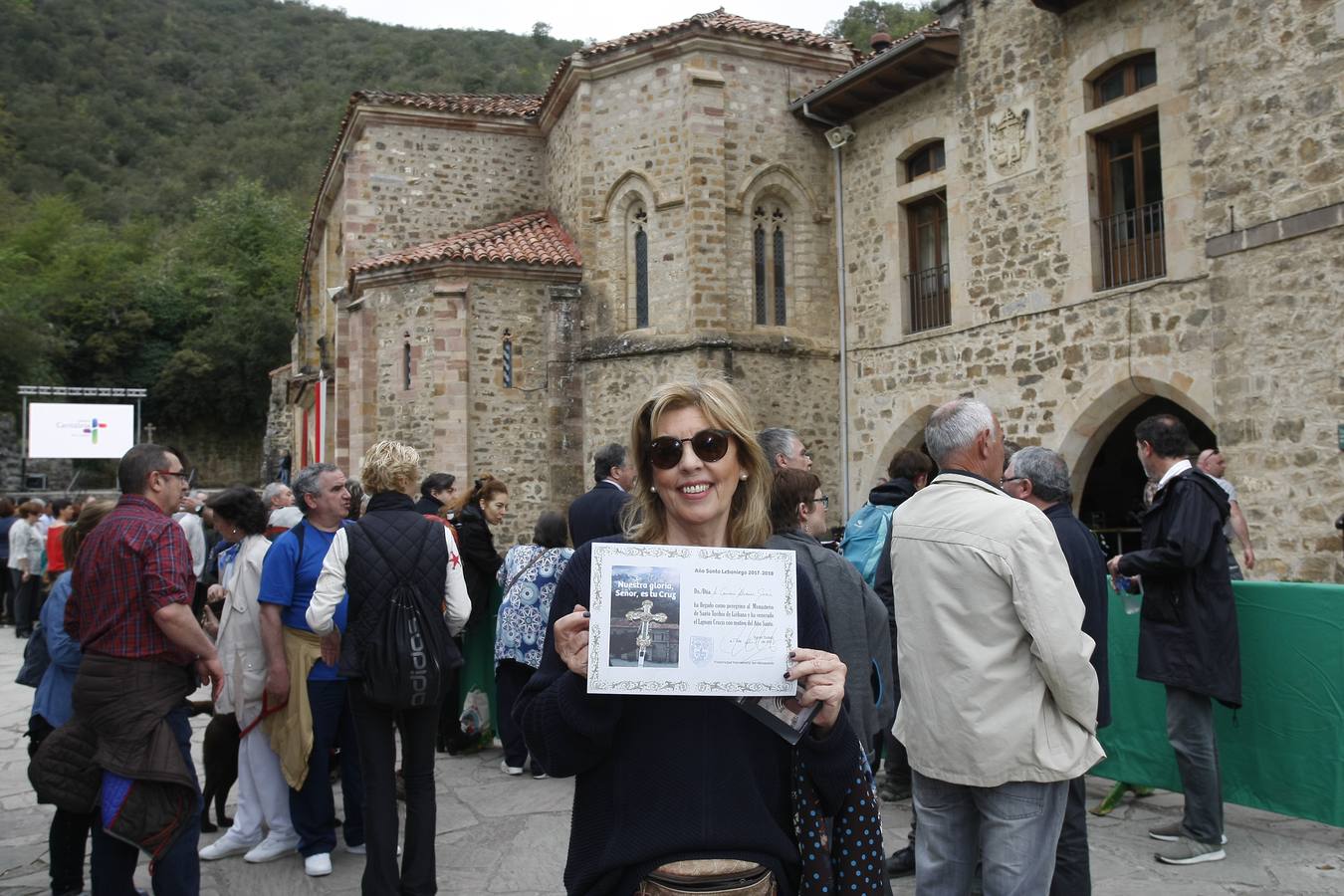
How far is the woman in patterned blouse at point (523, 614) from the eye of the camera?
6390 millimetres

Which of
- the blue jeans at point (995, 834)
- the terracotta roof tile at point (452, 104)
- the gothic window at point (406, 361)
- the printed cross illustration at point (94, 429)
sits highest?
the terracotta roof tile at point (452, 104)

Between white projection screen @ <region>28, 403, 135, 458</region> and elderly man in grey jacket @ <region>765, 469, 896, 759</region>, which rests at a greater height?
white projection screen @ <region>28, 403, 135, 458</region>

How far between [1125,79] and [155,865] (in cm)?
1198

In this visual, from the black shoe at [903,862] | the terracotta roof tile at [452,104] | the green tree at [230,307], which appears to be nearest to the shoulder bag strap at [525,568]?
the black shoe at [903,862]

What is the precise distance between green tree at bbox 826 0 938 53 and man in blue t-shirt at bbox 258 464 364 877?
1245 inches

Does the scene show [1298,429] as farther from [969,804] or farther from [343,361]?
→ [343,361]

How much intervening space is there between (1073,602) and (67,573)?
4.19m

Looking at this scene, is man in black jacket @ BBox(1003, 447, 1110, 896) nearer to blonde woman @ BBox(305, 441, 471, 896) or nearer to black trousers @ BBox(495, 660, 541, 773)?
blonde woman @ BBox(305, 441, 471, 896)

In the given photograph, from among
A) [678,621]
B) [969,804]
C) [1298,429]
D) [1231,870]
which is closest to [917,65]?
[1298,429]

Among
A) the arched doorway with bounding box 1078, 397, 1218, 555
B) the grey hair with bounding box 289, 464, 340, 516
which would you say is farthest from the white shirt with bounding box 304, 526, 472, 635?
the arched doorway with bounding box 1078, 397, 1218, 555

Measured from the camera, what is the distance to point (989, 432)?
10.4 feet

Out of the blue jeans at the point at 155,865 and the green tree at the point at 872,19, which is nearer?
the blue jeans at the point at 155,865

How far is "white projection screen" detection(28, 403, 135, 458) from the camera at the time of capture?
3500cm

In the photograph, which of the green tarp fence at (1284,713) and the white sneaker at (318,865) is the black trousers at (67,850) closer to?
the white sneaker at (318,865)
